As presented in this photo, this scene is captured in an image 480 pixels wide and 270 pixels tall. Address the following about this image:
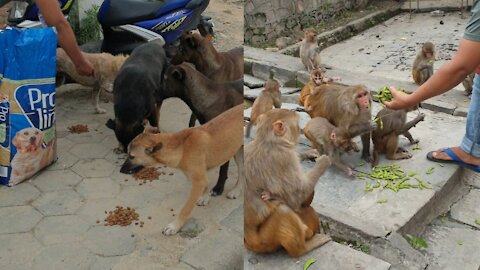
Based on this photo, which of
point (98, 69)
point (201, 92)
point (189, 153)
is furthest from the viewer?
point (189, 153)

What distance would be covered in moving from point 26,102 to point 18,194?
39 cm

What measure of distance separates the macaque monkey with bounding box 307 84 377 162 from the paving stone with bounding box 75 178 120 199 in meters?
1.48

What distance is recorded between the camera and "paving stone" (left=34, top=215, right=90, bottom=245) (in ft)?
6.24

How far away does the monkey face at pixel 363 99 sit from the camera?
9.68 ft

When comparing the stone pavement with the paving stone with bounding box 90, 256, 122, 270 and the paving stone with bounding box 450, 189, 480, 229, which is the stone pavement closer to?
the paving stone with bounding box 90, 256, 122, 270

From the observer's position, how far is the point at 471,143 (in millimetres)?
3119

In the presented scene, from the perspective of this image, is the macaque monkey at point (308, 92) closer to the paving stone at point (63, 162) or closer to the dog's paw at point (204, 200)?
the dog's paw at point (204, 200)

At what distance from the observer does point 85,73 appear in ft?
6.62

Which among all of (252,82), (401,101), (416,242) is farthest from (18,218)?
(416,242)

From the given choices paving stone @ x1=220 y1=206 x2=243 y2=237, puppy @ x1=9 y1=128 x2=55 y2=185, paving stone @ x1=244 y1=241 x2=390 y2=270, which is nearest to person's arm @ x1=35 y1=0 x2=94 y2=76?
puppy @ x1=9 y1=128 x2=55 y2=185

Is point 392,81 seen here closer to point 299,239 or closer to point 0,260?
point 299,239

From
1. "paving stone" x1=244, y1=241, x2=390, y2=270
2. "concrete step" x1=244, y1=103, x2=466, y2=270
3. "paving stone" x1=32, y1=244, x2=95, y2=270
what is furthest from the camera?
"concrete step" x1=244, y1=103, x2=466, y2=270

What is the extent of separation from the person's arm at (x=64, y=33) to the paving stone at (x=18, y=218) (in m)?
0.58

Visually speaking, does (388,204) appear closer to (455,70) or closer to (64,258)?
(455,70)
